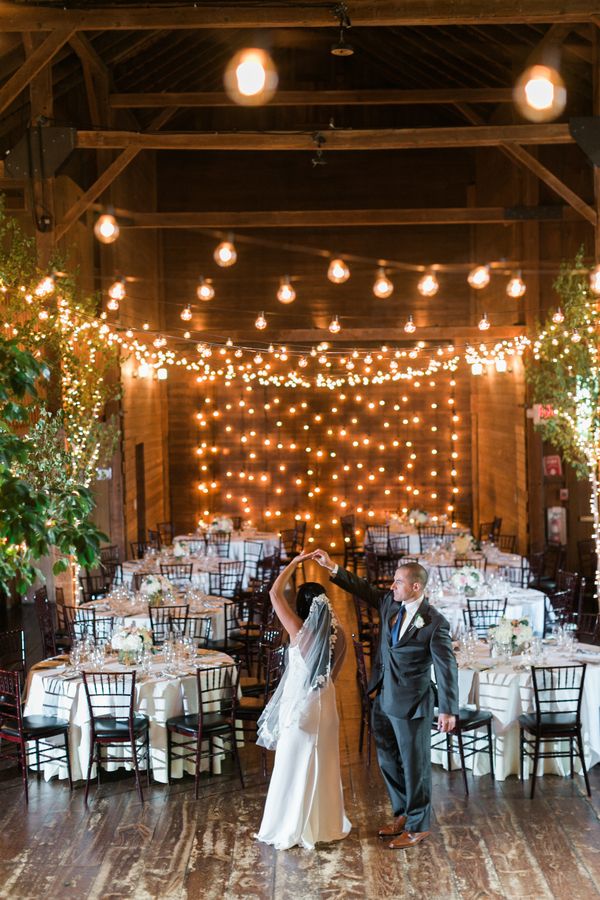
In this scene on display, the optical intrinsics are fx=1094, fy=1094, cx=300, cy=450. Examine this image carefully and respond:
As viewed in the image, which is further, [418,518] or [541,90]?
[418,518]

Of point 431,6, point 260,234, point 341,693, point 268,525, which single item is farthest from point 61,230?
point 268,525

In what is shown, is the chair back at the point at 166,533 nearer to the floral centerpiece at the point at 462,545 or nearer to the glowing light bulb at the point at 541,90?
the floral centerpiece at the point at 462,545

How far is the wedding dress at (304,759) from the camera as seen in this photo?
615 centimetres

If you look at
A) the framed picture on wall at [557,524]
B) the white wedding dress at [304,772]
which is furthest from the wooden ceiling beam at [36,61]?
the framed picture on wall at [557,524]

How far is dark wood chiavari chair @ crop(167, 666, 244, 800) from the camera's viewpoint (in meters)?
7.35

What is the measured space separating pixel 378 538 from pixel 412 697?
445 inches

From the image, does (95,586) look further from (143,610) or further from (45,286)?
(45,286)

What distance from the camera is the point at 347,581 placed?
6.34 metres

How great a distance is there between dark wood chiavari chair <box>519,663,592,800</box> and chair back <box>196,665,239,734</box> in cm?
199

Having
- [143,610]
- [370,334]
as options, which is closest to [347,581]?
[143,610]

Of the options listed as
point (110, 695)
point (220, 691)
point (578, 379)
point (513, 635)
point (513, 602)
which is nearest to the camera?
point (110, 695)

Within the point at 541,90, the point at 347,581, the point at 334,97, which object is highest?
the point at 334,97

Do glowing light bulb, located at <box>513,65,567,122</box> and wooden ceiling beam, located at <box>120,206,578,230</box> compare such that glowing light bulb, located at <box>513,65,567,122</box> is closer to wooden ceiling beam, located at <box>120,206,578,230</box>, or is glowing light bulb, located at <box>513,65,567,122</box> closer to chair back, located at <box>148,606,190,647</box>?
chair back, located at <box>148,606,190,647</box>

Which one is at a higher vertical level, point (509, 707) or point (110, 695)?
point (110, 695)
